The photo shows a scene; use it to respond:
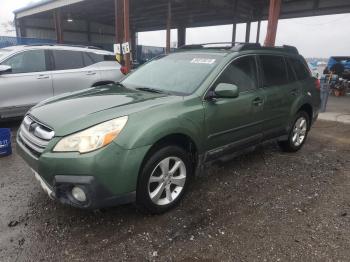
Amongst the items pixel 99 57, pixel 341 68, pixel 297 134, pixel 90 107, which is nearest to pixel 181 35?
pixel 341 68

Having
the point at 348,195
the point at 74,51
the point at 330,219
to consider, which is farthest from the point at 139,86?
the point at 74,51

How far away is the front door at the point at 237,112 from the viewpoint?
3.26m

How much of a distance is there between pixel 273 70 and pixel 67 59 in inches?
175

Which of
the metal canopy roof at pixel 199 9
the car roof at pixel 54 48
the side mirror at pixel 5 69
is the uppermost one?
the metal canopy roof at pixel 199 9

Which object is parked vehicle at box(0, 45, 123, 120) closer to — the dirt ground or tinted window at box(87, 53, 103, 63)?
→ tinted window at box(87, 53, 103, 63)

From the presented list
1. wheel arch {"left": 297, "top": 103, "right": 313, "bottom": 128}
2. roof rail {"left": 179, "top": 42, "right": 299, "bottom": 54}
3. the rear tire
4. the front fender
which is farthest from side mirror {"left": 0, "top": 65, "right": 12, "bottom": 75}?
wheel arch {"left": 297, "top": 103, "right": 313, "bottom": 128}

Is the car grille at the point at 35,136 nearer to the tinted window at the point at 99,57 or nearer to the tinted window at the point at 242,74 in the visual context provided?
the tinted window at the point at 242,74

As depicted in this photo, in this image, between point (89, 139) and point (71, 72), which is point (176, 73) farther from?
point (71, 72)

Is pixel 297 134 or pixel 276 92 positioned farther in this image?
pixel 297 134

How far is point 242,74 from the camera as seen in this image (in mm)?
3686

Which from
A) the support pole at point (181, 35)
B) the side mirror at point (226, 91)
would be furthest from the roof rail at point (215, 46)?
the support pole at point (181, 35)

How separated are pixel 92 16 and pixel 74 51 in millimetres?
22246

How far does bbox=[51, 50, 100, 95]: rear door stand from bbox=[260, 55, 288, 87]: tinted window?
402 cm

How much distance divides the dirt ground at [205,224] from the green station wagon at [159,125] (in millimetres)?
316
